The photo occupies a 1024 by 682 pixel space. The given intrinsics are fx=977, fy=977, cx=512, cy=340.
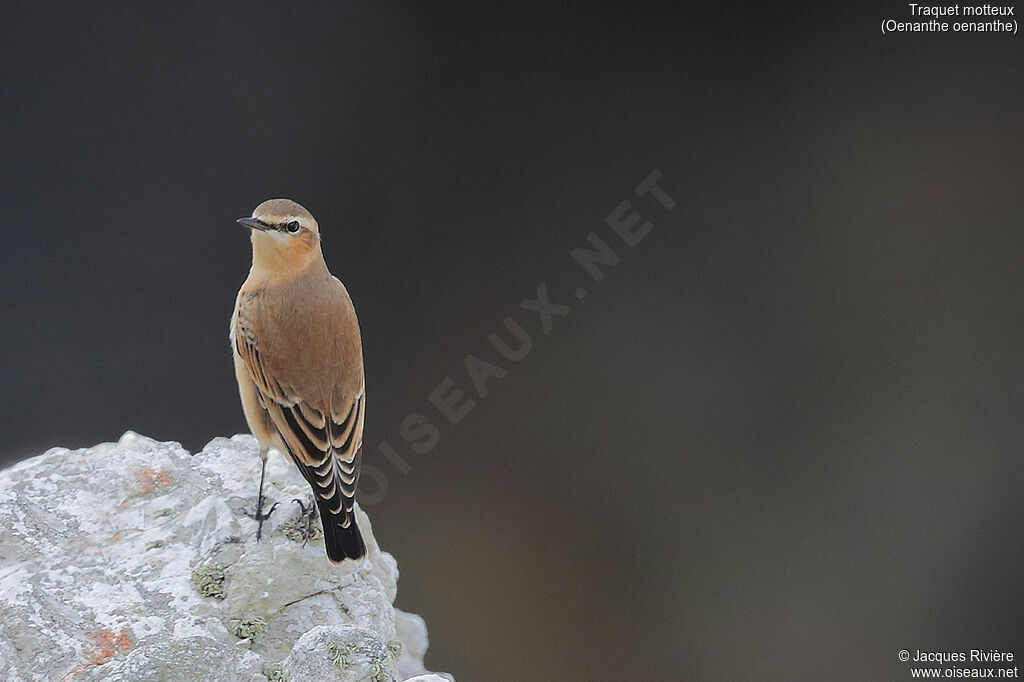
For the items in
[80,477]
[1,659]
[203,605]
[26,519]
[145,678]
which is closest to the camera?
[145,678]

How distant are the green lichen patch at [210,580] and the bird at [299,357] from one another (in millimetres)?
186

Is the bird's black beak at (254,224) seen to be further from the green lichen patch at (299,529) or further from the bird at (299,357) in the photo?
the green lichen patch at (299,529)

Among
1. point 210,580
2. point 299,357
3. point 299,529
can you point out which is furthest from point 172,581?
point 299,357

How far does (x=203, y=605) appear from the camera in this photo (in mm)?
2643

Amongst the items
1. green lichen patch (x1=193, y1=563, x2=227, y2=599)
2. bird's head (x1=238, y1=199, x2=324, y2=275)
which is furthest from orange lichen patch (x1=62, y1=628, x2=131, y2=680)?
bird's head (x1=238, y1=199, x2=324, y2=275)

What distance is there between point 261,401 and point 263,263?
1.51 feet

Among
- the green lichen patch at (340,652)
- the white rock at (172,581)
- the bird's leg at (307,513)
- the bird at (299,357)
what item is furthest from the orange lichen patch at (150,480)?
the green lichen patch at (340,652)

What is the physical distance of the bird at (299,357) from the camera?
9.86ft

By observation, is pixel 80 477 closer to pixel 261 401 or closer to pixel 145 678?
pixel 261 401

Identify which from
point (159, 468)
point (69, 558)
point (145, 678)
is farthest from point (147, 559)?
point (145, 678)

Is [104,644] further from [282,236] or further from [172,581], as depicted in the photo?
[282,236]

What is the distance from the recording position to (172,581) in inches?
107

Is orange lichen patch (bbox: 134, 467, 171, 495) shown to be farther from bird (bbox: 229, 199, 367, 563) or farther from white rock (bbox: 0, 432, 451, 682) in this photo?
bird (bbox: 229, 199, 367, 563)

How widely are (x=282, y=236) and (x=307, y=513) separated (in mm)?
891
